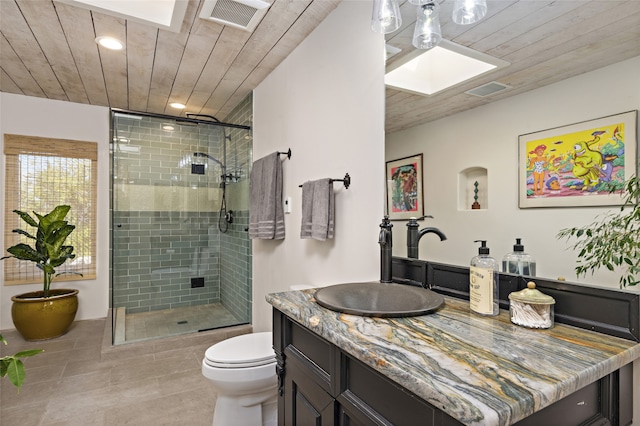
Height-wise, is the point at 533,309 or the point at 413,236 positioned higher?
the point at 413,236

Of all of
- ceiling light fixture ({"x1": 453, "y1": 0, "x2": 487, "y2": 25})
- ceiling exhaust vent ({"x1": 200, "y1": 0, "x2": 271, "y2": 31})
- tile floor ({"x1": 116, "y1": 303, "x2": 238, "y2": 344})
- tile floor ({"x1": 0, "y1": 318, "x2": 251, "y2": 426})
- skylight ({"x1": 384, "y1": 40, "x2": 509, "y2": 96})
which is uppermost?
ceiling exhaust vent ({"x1": 200, "y1": 0, "x2": 271, "y2": 31})

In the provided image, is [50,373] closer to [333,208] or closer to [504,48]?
[333,208]

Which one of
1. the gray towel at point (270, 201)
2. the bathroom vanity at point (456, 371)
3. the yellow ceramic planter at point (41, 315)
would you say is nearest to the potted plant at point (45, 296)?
the yellow ceramic planter at point (41, 315)

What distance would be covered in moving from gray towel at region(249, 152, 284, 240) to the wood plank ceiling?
2.70 feet

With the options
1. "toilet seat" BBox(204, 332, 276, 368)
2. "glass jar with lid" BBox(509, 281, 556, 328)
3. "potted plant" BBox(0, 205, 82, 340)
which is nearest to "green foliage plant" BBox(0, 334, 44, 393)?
"toilet seat" BBox(204, 332, 276, 368)

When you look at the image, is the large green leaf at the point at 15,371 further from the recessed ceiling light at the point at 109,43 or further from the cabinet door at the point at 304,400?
the recessed ceiling light at the point at 109,43

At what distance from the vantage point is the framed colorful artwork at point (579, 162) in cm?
85

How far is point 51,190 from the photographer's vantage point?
12.1 ft

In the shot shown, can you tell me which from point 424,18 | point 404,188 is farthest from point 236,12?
point 404,188

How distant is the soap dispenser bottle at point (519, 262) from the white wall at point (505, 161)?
19 mm

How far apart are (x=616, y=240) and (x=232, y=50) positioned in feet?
8.30

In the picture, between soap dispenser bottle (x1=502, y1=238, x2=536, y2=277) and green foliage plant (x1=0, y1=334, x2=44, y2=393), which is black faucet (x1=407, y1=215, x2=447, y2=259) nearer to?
soap dispenser bottle (x1=502, y1=238, x2=536, y2=277)

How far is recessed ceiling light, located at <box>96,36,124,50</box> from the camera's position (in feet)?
7.88

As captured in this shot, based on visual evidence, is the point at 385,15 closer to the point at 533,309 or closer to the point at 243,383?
the point at 533,309
